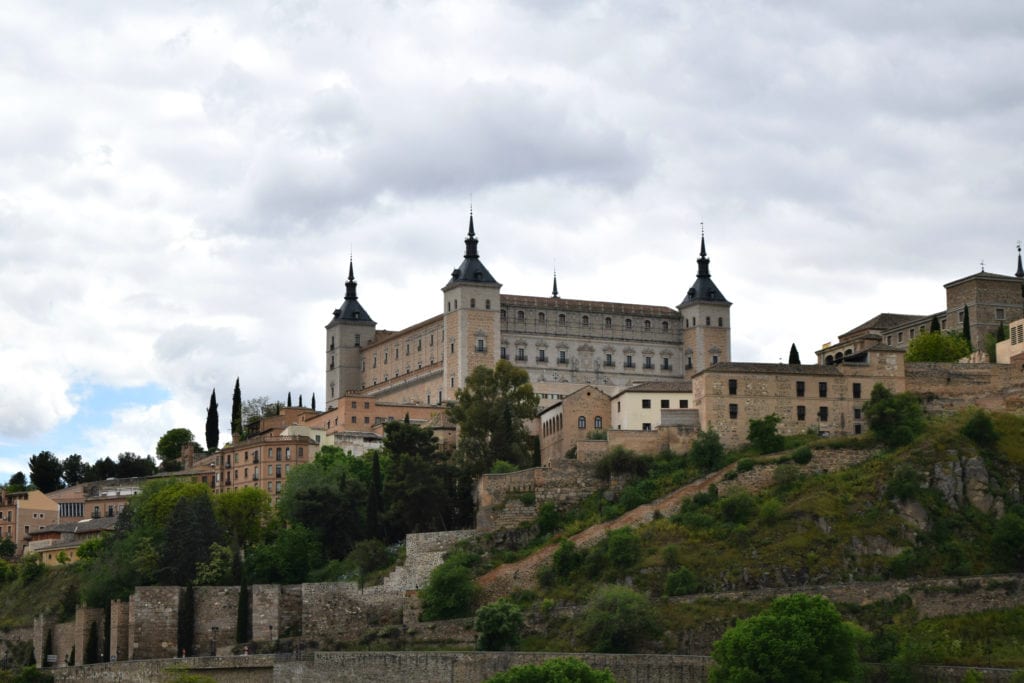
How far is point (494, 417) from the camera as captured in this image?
91.6 m

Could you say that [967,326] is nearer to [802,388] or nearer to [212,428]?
[802,388]

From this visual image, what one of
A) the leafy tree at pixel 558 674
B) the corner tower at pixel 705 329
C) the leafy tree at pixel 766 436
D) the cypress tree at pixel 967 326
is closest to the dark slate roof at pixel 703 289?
the corner tower at pixel 705 329

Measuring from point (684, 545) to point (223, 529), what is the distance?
24893mm

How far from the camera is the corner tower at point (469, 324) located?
407ft

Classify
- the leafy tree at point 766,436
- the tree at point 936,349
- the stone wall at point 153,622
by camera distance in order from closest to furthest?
the stone wall at point 153,622
the leafy tree at point 766,436
the tree at point 936,349

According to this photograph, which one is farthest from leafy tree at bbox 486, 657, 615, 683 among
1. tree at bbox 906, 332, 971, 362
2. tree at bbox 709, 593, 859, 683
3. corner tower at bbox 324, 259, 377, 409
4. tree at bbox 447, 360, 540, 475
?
corner tower at bbox 324, 259, 377, 409

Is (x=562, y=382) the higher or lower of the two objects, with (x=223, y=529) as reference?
higher

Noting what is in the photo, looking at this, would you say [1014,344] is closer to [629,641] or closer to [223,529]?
[629,641]

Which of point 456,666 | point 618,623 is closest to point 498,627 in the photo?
point 456,666

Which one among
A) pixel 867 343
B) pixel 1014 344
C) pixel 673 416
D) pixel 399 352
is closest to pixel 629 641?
pixel 673 416

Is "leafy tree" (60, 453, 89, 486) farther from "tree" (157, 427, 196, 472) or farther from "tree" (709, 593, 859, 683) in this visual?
"tree" (709, 593, 859, 683)

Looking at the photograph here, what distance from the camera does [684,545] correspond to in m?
75.6

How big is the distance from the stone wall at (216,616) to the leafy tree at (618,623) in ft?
54.7

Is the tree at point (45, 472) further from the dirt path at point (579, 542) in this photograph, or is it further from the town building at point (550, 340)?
the dirt path at point (579, 542)
